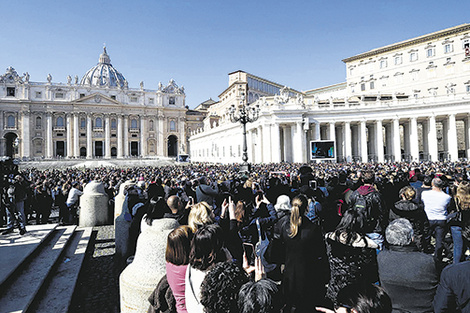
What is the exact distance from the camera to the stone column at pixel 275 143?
1312 inches

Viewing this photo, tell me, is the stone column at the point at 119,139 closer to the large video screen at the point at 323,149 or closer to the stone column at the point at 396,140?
the large video screen at the point at 323,149

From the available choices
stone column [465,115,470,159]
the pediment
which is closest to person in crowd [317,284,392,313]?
stone column [465,115,470,159]

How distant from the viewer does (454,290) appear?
188 centimetres

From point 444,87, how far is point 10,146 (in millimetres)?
86843

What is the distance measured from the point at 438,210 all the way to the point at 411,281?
369 centimetres

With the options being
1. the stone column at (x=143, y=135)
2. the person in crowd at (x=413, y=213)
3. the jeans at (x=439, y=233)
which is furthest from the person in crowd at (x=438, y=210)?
the stone column at (x=143, y=135)

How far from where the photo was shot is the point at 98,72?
80.4 meters

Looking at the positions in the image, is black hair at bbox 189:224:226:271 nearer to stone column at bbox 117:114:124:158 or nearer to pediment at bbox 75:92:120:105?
stone column at bbox 117:114:124:158

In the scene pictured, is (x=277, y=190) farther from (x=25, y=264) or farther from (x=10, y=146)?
(x=10, y=146)

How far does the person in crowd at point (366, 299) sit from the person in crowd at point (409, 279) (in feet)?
2.74

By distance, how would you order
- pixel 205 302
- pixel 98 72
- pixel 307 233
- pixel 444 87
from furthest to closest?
pixel 98 72, pixel 444 87, pixel 307 233, pixel 205 302

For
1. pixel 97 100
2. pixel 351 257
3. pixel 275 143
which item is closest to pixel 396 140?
pixel 275 143

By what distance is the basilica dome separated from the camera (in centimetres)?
7830

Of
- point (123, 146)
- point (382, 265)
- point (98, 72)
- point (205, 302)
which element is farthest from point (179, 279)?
point (98, 72)
